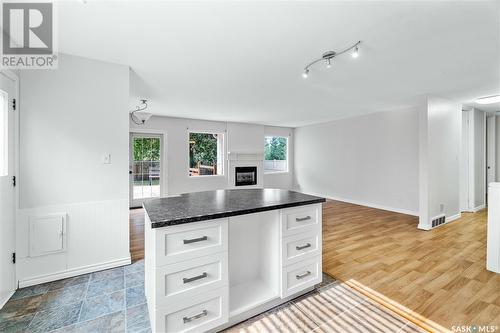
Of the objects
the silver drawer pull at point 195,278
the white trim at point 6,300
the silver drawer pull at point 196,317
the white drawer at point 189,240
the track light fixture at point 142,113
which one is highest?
the track light fixture at point 142,113

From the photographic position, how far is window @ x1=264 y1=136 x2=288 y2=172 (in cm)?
793

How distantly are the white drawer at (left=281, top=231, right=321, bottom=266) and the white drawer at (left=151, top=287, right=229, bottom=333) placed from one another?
1.79 feet

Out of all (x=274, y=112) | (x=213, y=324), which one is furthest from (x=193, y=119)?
(x=213, y=324)

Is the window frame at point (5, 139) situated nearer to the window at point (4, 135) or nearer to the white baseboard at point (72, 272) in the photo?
the window at point (4, 135)

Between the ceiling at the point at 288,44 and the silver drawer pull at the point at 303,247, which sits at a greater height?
the ceiling at the point at 288,44

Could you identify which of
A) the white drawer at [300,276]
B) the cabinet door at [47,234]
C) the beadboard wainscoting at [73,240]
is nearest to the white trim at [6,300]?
the beadboard wainscoting at [73,240]

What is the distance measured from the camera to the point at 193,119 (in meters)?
6.16

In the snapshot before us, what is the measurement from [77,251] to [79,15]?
2220 mm

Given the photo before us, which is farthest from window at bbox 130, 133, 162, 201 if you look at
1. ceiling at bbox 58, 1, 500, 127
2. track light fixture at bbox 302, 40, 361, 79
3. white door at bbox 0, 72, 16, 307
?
track light fixture at bbox 302, 40, 361, 79

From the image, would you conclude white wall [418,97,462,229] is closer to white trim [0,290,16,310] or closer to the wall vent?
the wall vent

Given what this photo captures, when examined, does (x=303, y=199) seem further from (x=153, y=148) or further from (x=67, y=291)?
(x=153, y=148)

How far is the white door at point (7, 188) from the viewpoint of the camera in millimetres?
1855

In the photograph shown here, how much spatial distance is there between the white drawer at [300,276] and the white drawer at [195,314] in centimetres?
52

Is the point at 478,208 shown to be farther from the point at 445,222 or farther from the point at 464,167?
the point at 445,222
